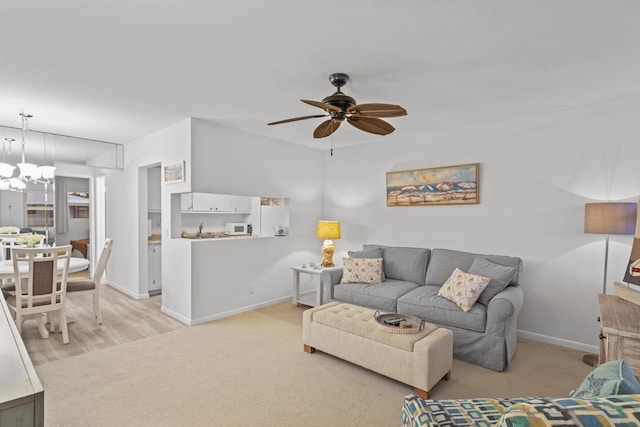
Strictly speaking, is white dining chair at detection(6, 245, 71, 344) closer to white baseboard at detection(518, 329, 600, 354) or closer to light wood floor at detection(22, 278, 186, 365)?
light wood floor at detection(22, 278, 186, 365)

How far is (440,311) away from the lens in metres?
3.24

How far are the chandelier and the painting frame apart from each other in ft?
15.0

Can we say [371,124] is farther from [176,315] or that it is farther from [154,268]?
[154,268]

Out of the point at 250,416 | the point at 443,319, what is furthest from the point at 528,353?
the point at 250,416

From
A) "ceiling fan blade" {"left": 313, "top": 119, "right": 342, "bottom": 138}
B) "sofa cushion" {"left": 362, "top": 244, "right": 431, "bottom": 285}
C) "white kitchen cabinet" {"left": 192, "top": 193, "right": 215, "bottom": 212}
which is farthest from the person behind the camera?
"white kitchen cabinet" {"left": 192, "top": 193, "right": 215, "bottom": 212}

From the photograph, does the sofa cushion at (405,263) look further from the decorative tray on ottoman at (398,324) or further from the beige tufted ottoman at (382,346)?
the decorative tray on ottoman at (398,324)

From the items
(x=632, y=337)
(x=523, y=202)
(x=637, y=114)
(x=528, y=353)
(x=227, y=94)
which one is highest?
(x=227, y=94)

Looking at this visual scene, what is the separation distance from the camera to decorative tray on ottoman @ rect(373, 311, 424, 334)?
103 inches

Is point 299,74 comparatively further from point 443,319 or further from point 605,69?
point 443,319

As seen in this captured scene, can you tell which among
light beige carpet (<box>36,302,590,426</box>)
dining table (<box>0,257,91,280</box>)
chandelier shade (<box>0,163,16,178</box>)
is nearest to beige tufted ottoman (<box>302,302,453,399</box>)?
light beige carpet (<box>36,302,590,426</box>)

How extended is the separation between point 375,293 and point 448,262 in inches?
38.2

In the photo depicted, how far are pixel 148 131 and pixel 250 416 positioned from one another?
4003 millimetres

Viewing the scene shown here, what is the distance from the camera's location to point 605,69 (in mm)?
2521

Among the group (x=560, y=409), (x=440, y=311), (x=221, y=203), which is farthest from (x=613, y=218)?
(x=221, y=203)
